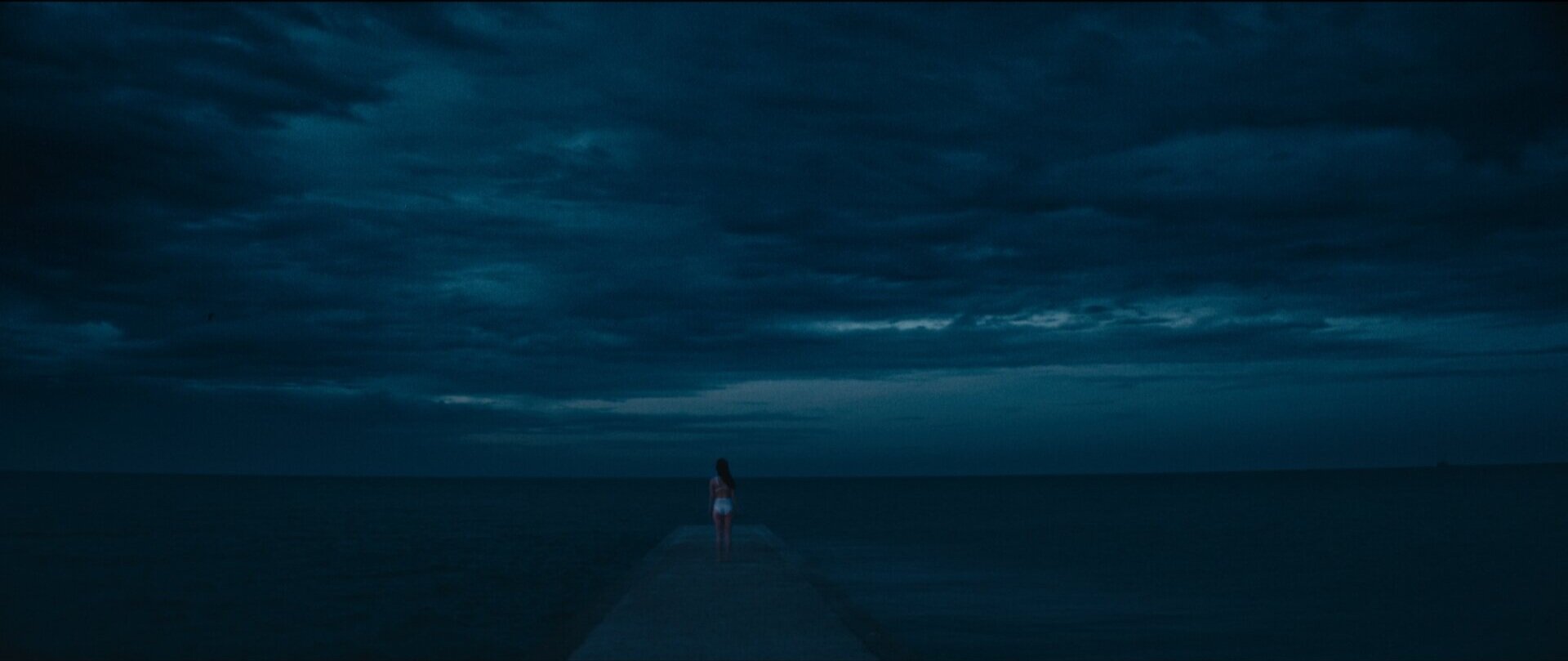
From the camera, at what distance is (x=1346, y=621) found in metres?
21.9

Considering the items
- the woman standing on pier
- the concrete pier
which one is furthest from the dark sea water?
the woman standing on pier

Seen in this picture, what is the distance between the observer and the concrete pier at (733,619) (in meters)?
13.3

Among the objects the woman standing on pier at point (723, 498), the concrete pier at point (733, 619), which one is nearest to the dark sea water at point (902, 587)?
the concrete pier at point (733, 619)

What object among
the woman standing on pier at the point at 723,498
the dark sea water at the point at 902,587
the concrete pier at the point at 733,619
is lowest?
the dark sea water at the point at 902,587

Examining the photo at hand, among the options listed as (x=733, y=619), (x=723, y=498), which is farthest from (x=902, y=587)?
(x=733, y=619)

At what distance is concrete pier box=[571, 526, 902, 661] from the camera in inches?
523

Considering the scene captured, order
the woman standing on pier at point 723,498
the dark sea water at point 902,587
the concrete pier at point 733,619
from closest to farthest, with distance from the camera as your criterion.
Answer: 1. the concrete pier at point 733,619
2. the dark sea water at point 902,587
3. the woman standing on pier at point 723,498

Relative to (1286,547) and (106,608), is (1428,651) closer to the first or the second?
(1286,547)

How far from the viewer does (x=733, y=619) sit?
15758 millimetres

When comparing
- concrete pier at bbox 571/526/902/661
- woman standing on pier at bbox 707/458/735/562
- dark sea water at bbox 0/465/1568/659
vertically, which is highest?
woman standing on pier at bbox 707/458/735/562

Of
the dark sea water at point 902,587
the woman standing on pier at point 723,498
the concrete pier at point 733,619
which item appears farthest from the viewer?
the woman standing on pier at point 723,498

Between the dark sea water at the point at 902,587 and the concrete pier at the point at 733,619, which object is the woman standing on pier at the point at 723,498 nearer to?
the concrete pier at the point at 733,619

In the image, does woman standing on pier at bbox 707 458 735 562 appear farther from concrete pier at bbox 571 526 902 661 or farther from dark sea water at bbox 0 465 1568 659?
dark sea water at bbox 0 465 1568 659

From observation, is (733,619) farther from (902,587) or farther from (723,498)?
(902,587)
